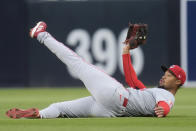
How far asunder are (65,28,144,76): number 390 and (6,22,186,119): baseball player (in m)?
6.45

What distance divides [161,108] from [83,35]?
7.04 m

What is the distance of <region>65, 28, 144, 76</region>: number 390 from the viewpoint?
13625 mm

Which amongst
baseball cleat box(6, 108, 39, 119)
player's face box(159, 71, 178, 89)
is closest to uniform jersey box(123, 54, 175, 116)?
player's face box(159, 71, 178, 89)

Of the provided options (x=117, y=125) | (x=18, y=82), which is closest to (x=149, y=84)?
(x=18, y=82)

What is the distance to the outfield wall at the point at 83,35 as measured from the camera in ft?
44.8

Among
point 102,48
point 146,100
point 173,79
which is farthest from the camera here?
point 102,48

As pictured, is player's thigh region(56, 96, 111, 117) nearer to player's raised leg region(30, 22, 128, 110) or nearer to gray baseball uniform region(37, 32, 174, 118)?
gray baseball uniform region(37, 32, 174, 118)

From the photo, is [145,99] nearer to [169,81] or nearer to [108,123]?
[169,81]

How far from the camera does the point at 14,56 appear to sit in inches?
542

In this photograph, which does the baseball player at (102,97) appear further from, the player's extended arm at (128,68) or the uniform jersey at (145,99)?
the player's extended arm at (128,68)

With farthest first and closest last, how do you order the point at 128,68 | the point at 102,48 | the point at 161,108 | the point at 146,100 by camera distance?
the point at 102,48, the point at 128,68, the point at 146,100, the point at 161,108

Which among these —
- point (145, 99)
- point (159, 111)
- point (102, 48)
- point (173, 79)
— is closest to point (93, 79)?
point (145, 99)

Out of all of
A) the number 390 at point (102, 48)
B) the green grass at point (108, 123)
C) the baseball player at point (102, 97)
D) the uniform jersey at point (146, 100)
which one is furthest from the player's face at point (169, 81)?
the number 390 at point (102, 48)

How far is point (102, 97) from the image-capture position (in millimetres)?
6840
